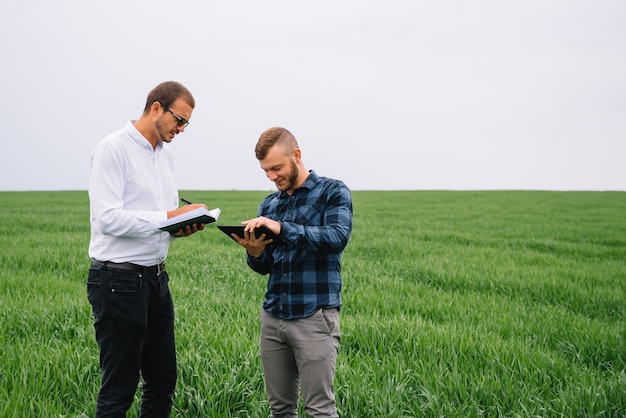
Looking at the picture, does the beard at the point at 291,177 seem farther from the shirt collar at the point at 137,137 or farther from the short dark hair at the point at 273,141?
the shirt collar at the point at 137,137

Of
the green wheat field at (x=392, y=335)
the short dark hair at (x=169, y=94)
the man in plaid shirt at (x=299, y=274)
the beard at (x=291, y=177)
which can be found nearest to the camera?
the man in plaid shirt at (x=299, y=274)

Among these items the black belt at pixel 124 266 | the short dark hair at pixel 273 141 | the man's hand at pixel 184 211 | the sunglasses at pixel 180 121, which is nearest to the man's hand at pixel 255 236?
the man's hand at pixel 184 211

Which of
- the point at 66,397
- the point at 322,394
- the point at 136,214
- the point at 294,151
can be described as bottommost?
the point at 66,397

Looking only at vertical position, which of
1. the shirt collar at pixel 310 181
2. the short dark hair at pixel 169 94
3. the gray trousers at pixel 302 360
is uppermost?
the short dark hair at pixel 169 94

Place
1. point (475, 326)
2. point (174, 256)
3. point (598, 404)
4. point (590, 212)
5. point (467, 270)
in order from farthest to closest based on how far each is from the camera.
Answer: point (590, 212) < point (174, 256) < point (467, 270) < point (475, 326) < point (598, 404)

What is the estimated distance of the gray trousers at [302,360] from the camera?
2.66m

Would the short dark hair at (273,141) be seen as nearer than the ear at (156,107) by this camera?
Yes

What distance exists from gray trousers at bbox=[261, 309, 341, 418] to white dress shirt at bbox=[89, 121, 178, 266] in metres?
0.81

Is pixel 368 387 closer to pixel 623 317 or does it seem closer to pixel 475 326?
pixel 475 326

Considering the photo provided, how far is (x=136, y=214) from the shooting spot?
2721 mm

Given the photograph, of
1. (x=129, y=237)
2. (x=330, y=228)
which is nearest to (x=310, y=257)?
(x=330, y=228)

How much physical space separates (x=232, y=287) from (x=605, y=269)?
6.79 meters

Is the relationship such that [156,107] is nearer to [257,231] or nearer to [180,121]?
[180,121]

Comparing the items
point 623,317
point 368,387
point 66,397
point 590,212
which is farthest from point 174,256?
point 590,212
